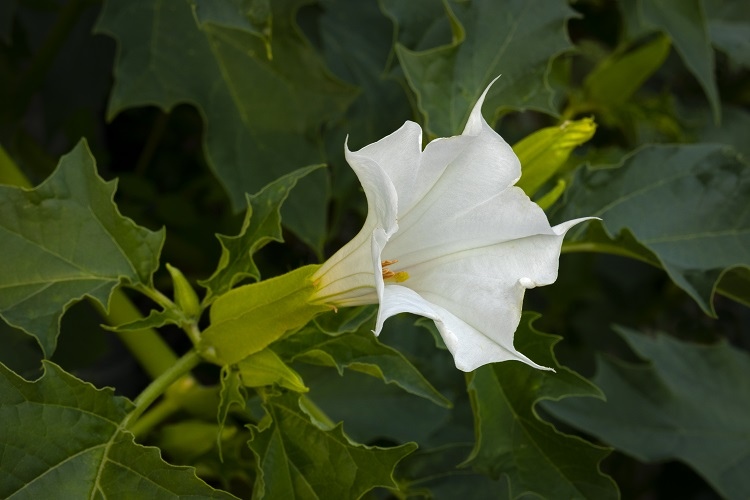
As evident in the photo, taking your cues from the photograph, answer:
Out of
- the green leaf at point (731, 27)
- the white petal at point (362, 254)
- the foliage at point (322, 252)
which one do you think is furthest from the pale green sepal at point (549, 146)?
the green leaf at point (731, 27)

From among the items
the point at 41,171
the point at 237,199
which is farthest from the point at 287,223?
the point at 41,171

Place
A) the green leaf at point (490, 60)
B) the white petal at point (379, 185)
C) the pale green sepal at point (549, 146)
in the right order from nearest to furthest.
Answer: the white petal at point (379, 185)
the pale green sepal at point (549, 146)
the green leaf at point (490, 60)

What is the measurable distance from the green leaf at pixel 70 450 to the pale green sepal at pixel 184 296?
0.09 metres

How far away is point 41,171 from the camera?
1213mm

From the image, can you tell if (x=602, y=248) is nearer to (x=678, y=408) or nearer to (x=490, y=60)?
(x=490, y=60)

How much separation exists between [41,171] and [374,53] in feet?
1.51

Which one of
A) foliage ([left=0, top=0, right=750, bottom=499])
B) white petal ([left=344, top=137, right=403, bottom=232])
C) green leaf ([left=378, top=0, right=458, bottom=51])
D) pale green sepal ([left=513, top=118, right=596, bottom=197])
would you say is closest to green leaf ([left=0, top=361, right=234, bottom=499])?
foliage ([left=0, top=0, right=750, bottom=499])

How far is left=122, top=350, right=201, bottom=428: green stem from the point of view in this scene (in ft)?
2.25

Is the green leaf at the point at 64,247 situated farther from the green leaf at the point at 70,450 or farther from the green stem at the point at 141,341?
the green stem at the point at 141,341

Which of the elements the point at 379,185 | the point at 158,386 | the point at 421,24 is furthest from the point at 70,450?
the point at 421,24

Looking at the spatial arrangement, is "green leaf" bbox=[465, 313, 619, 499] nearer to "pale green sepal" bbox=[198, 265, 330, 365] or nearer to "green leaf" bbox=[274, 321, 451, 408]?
"green leaf" bbox=[274, 321, 451, 408]

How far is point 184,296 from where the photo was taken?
729mm

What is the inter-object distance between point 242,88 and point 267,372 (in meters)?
0.45

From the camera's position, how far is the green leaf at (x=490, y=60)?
2.88 ft
